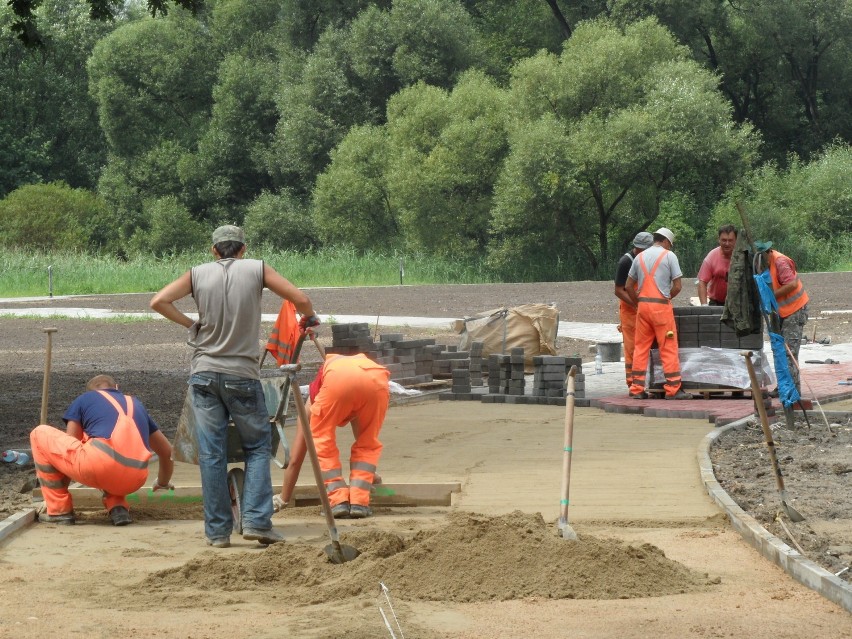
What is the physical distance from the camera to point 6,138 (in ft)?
233

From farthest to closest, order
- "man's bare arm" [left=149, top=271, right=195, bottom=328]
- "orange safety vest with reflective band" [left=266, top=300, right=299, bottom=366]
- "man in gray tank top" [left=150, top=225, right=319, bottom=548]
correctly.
A: 1. "orange safety vest with reflective band" [left=266, top=300, right=299, bottom=366]
2. "man in gray tank top" [left=150, top=225, right=319, bottom=548]
3. "man's bare arm" [left=149, top=271, right=195, bottom=328]

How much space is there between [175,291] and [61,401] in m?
7.62

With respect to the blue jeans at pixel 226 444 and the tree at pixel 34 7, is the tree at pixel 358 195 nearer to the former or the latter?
the tree at pixel 34 7

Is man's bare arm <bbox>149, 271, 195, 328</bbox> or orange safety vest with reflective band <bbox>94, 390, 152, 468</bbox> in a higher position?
man's bare arm <bbox>149, 271, 195, 328</bbox>

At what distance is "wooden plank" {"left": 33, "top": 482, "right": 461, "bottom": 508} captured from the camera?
28.2ft

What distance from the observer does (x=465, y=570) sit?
21.2 feet

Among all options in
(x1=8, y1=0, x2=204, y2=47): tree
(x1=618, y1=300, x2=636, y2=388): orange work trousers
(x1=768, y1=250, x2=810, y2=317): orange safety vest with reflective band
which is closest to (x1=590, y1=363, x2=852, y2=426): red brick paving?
(x1=618, y1=300, x2=636, y2=388): orange work trousers

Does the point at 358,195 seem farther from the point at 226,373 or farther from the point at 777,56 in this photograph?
the point at 226,373

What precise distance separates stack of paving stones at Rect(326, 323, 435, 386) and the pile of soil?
5261mm

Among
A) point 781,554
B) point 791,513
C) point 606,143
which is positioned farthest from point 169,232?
point 781,554

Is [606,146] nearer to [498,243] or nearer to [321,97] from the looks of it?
[498,243]

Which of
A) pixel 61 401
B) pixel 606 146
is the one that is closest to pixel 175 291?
pixel 61 401

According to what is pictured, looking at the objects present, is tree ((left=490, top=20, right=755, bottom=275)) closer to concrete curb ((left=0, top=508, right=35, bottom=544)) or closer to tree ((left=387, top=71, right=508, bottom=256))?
tree ((left=387, top=71, right=508, bottom=256))

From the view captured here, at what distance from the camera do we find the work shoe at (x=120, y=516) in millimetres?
8336
